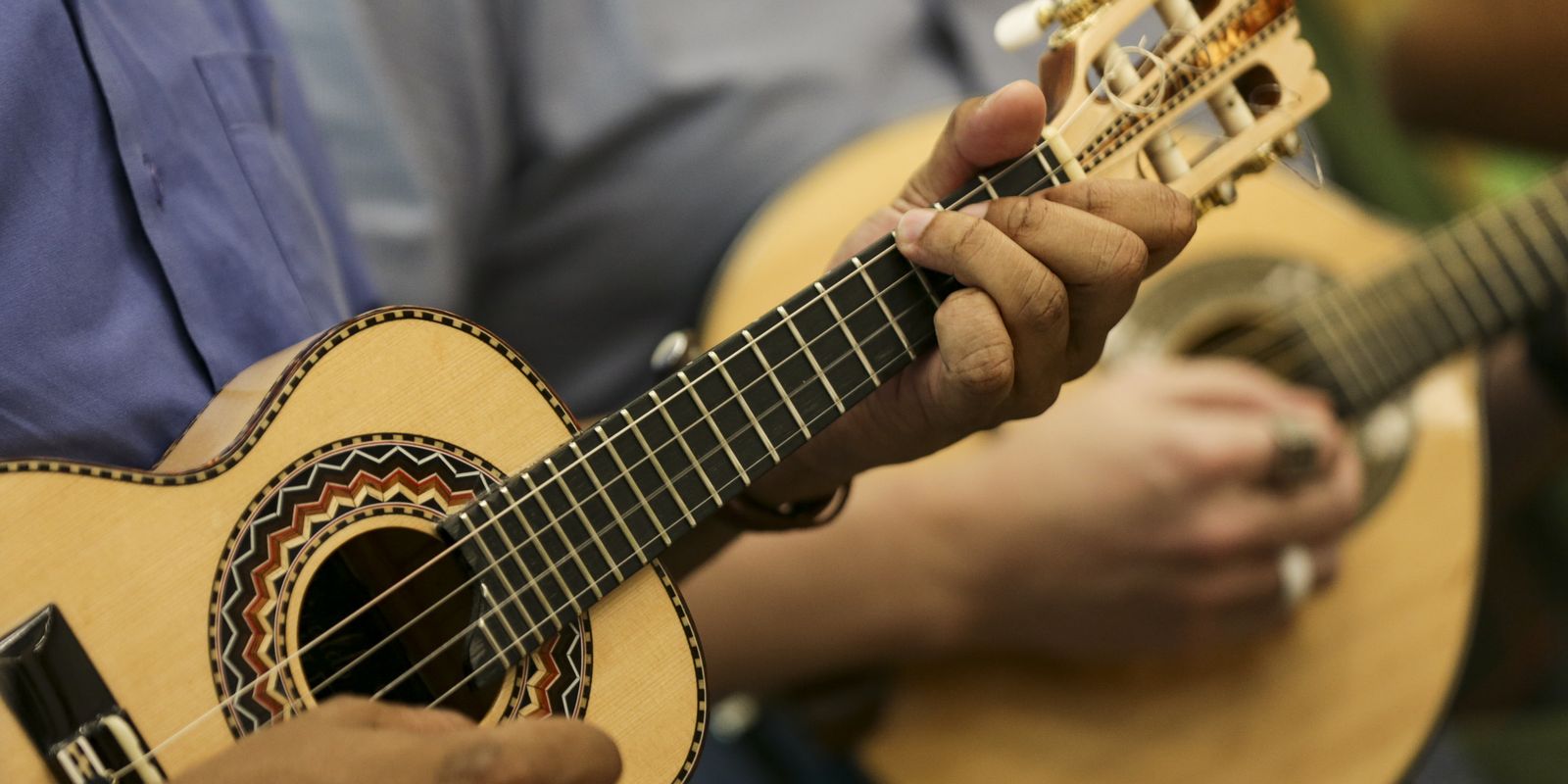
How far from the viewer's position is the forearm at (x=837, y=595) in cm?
86

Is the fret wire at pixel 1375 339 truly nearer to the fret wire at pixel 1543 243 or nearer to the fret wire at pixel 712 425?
the fret wire at pixel 1543 243

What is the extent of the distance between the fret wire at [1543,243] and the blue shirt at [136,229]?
0.92 meters

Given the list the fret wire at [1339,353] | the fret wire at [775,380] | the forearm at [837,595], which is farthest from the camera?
the fret wire at [1339,353]

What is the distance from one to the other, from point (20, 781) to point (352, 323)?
19 cm

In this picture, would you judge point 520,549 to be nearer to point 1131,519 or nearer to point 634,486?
point 634,486

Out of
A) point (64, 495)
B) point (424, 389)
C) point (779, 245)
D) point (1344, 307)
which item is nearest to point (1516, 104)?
point (1344, 307)

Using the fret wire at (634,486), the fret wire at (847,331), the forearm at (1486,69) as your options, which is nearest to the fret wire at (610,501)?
the fret wire at (634,486)

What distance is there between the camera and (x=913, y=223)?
1.63ft

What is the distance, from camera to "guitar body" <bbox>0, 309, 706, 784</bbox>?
421mm

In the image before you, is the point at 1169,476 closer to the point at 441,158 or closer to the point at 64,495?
the point at 441,158

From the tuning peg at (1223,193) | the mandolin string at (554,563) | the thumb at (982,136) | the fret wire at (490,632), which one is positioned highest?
the thumb at (982,136)

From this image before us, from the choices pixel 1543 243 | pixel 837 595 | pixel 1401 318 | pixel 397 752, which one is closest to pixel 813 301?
pixel 397 752

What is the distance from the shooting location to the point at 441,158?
87 centimetres

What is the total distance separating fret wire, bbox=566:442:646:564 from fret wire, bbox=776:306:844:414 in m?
0.09
